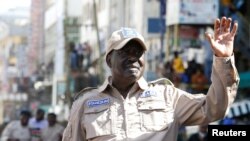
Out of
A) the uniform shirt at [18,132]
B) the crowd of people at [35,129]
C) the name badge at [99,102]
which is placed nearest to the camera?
the name badge at [99,102]

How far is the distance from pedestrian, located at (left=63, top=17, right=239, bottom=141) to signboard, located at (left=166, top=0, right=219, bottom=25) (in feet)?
66.7

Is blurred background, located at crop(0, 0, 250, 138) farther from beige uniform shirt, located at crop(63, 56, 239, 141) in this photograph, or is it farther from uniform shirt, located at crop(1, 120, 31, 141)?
beige uniform shirt, located at crop(63, 56, 239, 141)

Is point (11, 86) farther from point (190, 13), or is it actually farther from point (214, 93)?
point (214, 93)

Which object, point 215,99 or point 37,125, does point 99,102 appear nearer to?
point 215,99

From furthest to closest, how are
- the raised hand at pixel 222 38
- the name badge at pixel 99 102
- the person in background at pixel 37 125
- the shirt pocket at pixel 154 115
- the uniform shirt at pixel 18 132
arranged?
1. the uniform shirt at pixel 18 132
2. the person in background at pixel 37 125
3. the name badge at pixel 99 102
4. the shirt pocket at pixel 154 115
5. the raised hand at pixel 222 38

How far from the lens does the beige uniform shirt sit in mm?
→ 4336

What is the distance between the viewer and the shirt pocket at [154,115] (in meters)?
4.42

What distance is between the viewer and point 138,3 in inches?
1500

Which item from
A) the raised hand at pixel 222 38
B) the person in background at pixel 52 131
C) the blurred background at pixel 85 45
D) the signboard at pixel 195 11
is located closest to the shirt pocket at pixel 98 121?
the raised hand at pixel 222 38

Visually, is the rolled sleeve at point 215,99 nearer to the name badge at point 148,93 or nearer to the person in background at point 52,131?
the name badge at point 148,93

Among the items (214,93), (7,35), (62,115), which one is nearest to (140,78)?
(214,93)

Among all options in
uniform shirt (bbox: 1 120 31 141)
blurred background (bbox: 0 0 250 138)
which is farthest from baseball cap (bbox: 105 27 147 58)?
blurred background (bbox: 0 0 250 138)

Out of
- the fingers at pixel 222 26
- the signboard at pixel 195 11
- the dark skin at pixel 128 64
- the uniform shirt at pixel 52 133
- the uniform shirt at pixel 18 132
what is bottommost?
the uniform shirt at pixel 18 132

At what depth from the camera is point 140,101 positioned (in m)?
4.50
